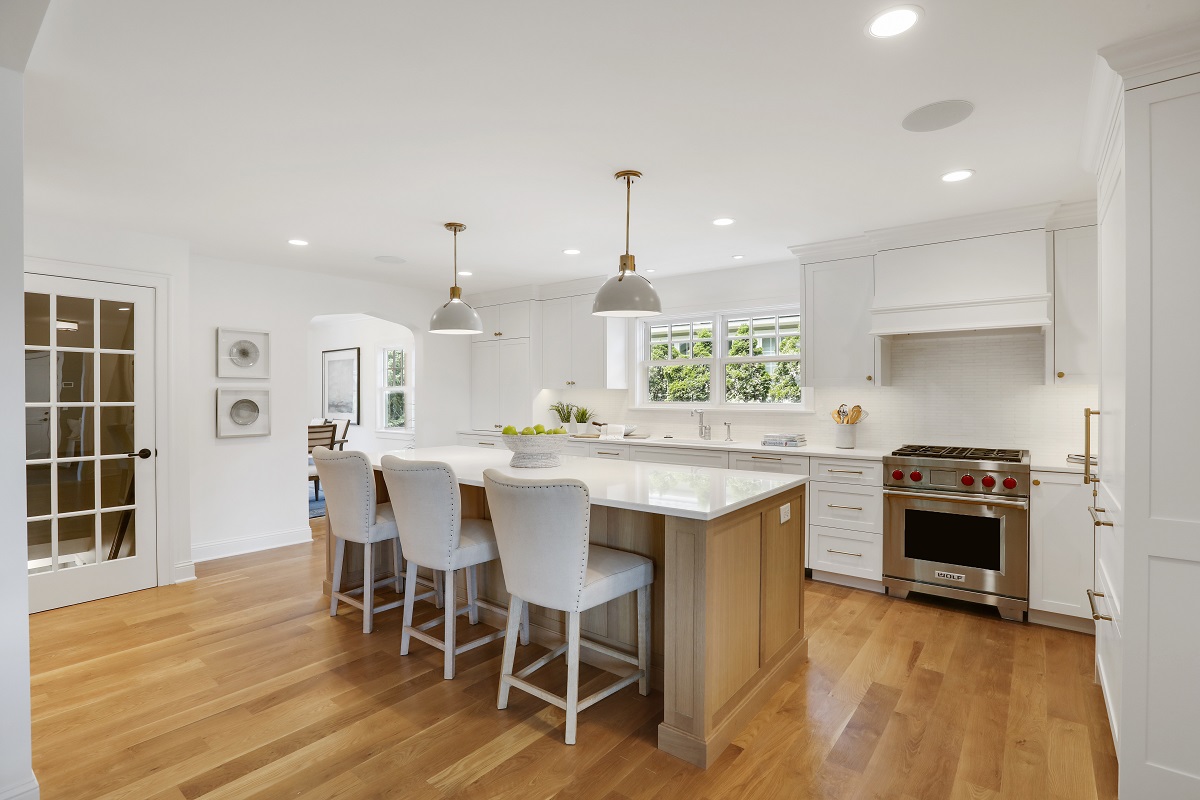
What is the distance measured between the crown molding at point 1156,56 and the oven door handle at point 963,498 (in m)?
2.35

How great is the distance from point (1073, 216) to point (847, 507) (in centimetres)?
213

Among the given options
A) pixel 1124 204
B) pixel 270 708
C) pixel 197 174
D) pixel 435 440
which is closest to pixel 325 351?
pixel 435 440

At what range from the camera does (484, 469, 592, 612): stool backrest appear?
87.2 inches

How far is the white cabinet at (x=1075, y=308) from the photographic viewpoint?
11.4 ft

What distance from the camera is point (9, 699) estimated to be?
1877mm

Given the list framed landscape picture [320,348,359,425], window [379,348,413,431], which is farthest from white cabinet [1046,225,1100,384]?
framed landscape picture [320,348,359,425]

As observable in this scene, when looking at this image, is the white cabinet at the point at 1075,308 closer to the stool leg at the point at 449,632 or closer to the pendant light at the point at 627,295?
the pendant light at the point at 627,295

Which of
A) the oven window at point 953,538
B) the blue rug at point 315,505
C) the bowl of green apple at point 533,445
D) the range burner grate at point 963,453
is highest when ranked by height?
the bowl of green apple at point 533,445

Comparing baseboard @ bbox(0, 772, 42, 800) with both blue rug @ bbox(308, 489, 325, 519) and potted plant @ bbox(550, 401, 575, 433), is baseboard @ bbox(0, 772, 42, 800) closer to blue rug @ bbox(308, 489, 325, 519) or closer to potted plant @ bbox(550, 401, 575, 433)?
blue rug @ bbox(308, 489, 325, 519)

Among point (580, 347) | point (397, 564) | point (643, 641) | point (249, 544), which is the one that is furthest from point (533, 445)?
point (249, 544)

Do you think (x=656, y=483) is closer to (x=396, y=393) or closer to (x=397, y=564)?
(x=397, y=564)

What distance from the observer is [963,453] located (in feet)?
12.6

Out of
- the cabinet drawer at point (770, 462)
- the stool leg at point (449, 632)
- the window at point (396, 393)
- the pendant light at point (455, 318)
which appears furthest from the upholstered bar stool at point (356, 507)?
the window at point (396, 393)

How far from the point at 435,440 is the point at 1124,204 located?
5.62 metres
